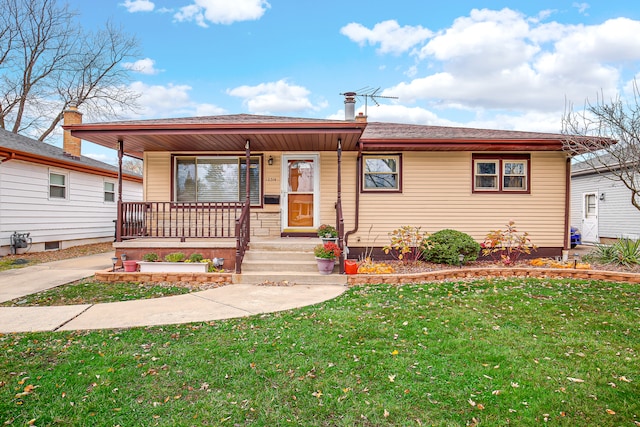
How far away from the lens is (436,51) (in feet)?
50.3

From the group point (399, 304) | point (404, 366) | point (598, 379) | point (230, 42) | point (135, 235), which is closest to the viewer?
point (598, 379)

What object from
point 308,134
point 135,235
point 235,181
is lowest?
point 135,235

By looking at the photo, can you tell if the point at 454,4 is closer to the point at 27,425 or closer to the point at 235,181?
the point at 235,181

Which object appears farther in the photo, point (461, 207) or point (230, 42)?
point (230, 42)

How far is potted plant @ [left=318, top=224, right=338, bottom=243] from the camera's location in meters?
7.55

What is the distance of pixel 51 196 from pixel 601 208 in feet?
67.2

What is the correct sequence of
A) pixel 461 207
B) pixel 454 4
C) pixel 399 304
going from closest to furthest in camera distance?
1. pixel 399 304
2. pixel 461 207
3. pixel 454 4

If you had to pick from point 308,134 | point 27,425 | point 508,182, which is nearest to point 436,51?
point 508,182

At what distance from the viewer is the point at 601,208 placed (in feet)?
47.3

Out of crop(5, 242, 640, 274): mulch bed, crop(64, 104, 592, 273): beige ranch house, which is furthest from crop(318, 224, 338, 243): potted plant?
crop(5, 242, 640, 274): mulch bed

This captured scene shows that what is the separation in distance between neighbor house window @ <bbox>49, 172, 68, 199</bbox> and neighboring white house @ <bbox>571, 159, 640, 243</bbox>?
18.7m

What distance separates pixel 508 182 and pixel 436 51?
9093mm

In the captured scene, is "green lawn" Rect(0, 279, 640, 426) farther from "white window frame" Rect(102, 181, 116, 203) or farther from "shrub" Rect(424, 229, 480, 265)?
"white window frame" Rect(102, 181, 116, 203)

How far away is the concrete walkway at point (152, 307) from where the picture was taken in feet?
13.4
